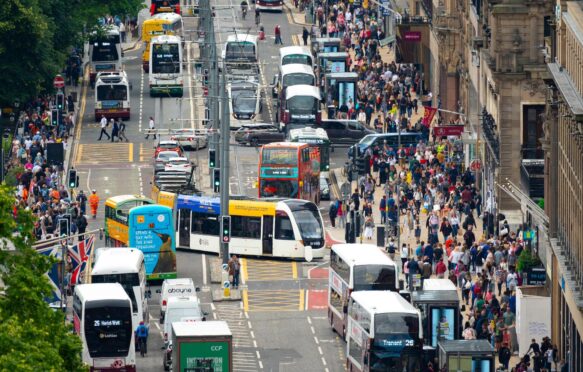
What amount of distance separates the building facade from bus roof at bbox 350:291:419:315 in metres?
6.47

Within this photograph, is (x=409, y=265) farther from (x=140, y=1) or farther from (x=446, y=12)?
(x=140, y=1)

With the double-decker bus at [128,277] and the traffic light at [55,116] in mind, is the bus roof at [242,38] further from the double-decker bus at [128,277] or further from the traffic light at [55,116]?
the double-decker bus at [128,277]

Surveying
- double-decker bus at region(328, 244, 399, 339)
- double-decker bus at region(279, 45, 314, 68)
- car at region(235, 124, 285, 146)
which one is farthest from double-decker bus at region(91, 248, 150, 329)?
double-decker bus at region(279, 45, 314, 68)

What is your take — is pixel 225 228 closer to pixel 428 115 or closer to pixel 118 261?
pixel 118 261

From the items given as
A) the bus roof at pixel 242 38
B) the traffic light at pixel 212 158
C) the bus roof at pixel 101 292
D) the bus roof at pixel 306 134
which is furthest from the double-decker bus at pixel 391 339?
the bus roof at pixel 242 38

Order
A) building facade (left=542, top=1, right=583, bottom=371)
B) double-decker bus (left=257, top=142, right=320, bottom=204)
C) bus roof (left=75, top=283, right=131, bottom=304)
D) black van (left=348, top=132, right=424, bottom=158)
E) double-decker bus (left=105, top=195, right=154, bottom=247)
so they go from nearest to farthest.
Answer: building facade (left=542, top=1, right=583, bottom=371) < bus roof (left=75, top=283, right=131, bottom=304) < double-decker bus (left=105, top=195, right=154, bottom=247) < double-decker bus (left=257, top=142, right=320, bottom=204) < black van (left=348, top=132, right=424, bottom=158)

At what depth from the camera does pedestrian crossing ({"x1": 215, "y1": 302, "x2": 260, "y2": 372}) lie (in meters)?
111

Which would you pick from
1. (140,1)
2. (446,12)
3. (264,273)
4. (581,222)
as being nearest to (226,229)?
(264,273)

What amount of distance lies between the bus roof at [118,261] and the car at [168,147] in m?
32.9

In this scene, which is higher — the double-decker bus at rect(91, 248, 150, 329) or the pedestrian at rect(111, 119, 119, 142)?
the pedestrian at rect(111, 119, 119, 142)

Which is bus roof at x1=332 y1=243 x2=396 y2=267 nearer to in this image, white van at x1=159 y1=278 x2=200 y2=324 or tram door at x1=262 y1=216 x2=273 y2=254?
white van at x1=159 y1=278 x2=200 y2=324

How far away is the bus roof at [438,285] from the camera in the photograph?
110831 mm

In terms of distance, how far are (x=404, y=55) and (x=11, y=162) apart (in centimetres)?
3333

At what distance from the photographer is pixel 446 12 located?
164 meters
